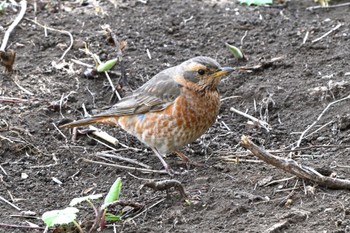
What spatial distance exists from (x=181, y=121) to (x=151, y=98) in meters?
0.44

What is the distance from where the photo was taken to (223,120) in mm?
7109

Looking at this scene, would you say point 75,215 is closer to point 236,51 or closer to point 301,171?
point 301,171

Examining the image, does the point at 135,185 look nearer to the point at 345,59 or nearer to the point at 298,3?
the point at 345,59

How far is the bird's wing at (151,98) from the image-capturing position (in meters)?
6.55

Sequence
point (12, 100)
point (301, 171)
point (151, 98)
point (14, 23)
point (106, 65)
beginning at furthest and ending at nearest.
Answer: point (14, 23)
point (106, 65)
point (12, 100)
point (151, 98)
point (301, 171)

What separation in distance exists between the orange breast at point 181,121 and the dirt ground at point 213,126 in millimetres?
210

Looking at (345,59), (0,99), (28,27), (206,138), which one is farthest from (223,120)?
(28,27)

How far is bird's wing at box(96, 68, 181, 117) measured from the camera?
655 cm

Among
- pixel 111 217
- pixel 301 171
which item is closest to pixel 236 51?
pixel 301 171

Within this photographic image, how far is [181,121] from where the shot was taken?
251 inches

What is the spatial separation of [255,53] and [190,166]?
2.05m

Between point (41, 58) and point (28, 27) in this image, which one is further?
point (28, 27)

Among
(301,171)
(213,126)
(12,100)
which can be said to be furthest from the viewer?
(12,100)

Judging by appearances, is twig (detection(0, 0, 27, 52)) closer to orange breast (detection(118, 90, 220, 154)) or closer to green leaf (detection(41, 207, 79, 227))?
orange breast (detection(118, 90, 220, 154))
